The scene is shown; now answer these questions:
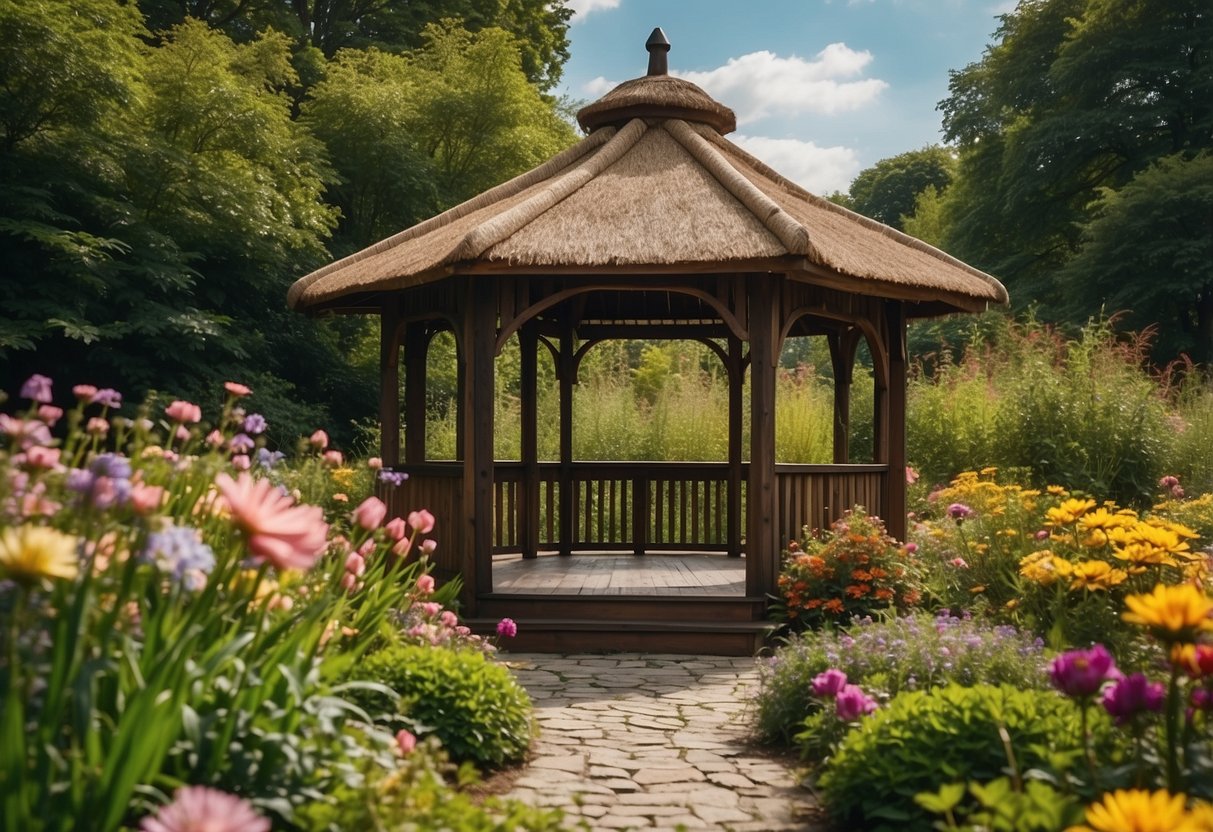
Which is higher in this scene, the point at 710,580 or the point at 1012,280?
the point at 1012,280

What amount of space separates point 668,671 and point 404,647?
2.65 metres

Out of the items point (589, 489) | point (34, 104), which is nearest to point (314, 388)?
point (34, 104)

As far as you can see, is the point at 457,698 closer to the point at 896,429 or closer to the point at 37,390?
the point at 37,390

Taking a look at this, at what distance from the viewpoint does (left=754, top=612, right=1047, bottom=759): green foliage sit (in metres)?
4.93

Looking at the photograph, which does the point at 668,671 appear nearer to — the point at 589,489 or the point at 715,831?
the point at 715,831

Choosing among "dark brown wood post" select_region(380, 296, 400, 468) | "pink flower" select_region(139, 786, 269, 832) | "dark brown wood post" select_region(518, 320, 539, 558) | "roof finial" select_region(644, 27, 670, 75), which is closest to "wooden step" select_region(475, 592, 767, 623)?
"dark brown wood post" select_region(380, 296, 400, 468)

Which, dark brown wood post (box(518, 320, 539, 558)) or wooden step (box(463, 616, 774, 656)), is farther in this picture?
dark brown wood post (box(518, 320, 539, 558))

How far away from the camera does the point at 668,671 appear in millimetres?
7211

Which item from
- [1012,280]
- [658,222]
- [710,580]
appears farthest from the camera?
[1012,280]

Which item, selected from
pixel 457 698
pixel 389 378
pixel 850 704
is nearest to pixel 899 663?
pixel 850 704

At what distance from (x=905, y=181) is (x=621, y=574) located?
44375mm

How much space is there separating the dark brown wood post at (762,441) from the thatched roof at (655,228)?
1.64 ft

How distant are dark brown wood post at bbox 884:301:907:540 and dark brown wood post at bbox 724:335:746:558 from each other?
5.54 feet

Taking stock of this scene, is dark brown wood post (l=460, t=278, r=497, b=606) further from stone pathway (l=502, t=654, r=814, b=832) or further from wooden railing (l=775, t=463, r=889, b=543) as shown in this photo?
wooden railing (l=775, t=463, r=889, b=543)
